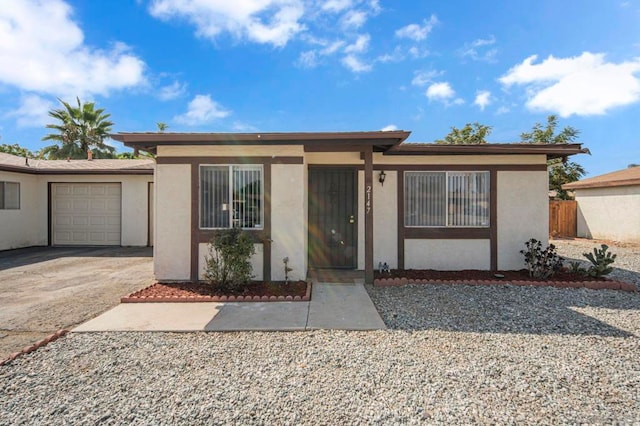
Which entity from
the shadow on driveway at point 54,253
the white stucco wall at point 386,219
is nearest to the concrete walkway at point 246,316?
the white stucco wall at point 386,219

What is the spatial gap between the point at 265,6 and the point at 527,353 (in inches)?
342

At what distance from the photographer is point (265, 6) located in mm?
7523

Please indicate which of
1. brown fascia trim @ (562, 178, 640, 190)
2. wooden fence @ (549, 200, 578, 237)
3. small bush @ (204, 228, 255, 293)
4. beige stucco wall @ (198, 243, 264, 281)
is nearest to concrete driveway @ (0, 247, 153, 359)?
beige stucco wall @ (198, 243, 264, 281)

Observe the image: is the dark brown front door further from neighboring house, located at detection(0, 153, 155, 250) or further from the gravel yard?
neighboring house, located at detection(0, 153, 155, 250)

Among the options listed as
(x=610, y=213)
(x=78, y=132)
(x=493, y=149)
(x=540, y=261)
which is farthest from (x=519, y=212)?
(x=78, y=132)

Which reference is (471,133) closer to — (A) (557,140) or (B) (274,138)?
(A) (557,140)

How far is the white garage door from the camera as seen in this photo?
1119cm

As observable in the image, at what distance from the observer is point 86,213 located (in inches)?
443

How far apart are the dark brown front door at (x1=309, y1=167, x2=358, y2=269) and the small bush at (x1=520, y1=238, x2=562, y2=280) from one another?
12.1 ft

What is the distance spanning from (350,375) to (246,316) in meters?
2.03

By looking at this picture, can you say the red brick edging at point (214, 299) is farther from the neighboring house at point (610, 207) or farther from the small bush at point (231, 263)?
the neighboring house at point (610, 207)

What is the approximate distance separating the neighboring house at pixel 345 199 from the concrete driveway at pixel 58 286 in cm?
116

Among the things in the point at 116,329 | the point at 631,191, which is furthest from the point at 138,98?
the point at 631,191

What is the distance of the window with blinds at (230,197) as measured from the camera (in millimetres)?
6035
